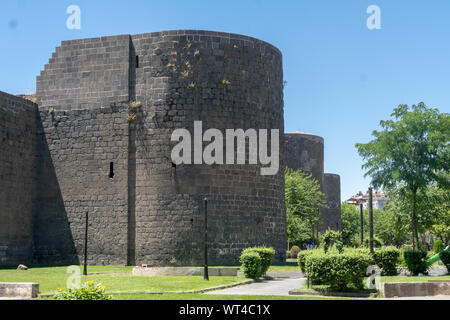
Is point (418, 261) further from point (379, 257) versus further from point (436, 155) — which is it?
point (436, 155)

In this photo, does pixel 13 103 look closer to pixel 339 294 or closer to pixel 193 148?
pixel 193 148

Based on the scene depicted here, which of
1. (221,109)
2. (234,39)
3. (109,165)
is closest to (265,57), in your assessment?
(234,39)

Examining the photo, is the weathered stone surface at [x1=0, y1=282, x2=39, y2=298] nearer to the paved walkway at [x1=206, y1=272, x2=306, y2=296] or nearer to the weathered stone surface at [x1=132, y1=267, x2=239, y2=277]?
the paved walkway at [x1=206, y1=272, x2=306, y2=296]

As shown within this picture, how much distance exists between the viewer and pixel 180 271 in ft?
73.5

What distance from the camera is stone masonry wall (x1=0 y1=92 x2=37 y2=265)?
27141mm

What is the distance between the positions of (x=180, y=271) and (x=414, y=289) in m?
9.98

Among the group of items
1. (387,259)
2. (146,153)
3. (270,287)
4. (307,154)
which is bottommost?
(270,287)

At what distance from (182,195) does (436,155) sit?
37.4 ft

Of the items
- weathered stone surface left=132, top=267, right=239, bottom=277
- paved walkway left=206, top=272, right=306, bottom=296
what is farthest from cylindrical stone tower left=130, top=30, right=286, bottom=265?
paved walkway left=206, top=272, right=306, bottom=296

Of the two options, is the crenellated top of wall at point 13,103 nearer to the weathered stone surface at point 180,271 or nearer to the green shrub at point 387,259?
the weathered stone surface at point 180,271

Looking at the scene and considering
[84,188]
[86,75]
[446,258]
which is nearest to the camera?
[446,258]

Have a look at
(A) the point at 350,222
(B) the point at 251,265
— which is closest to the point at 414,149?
(B) the point at 251,265

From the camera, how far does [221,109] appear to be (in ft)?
92.0

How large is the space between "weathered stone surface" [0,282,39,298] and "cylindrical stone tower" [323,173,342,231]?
160 feet
